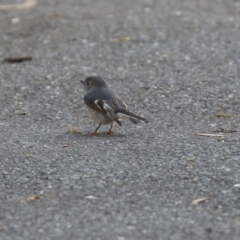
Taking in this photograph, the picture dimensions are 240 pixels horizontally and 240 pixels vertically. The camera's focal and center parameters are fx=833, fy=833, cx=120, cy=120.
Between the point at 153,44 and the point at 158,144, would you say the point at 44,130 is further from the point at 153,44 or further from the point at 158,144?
the point at 153,44

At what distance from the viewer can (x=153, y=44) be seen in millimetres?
12242

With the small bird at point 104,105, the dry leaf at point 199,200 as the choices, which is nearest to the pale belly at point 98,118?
the small bird at point 104,105

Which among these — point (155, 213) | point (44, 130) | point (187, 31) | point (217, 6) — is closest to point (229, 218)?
point (155, 213)

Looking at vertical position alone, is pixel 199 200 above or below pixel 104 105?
above

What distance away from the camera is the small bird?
8148 mm

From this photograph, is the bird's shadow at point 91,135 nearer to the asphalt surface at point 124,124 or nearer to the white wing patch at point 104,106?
the asphalt surface at point 124,124

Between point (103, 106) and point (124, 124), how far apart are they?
0.64 metres

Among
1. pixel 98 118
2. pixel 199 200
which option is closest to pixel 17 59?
pixel 98 118

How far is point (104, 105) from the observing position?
27.3ft

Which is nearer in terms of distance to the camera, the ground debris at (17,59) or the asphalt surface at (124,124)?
the asphalt surface at (124,124)

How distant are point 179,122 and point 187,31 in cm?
447

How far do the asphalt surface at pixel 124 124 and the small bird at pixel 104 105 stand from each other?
7.7 inches

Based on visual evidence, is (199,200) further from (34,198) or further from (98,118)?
(98,118)

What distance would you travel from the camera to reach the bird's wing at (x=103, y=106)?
8151 millimetres
